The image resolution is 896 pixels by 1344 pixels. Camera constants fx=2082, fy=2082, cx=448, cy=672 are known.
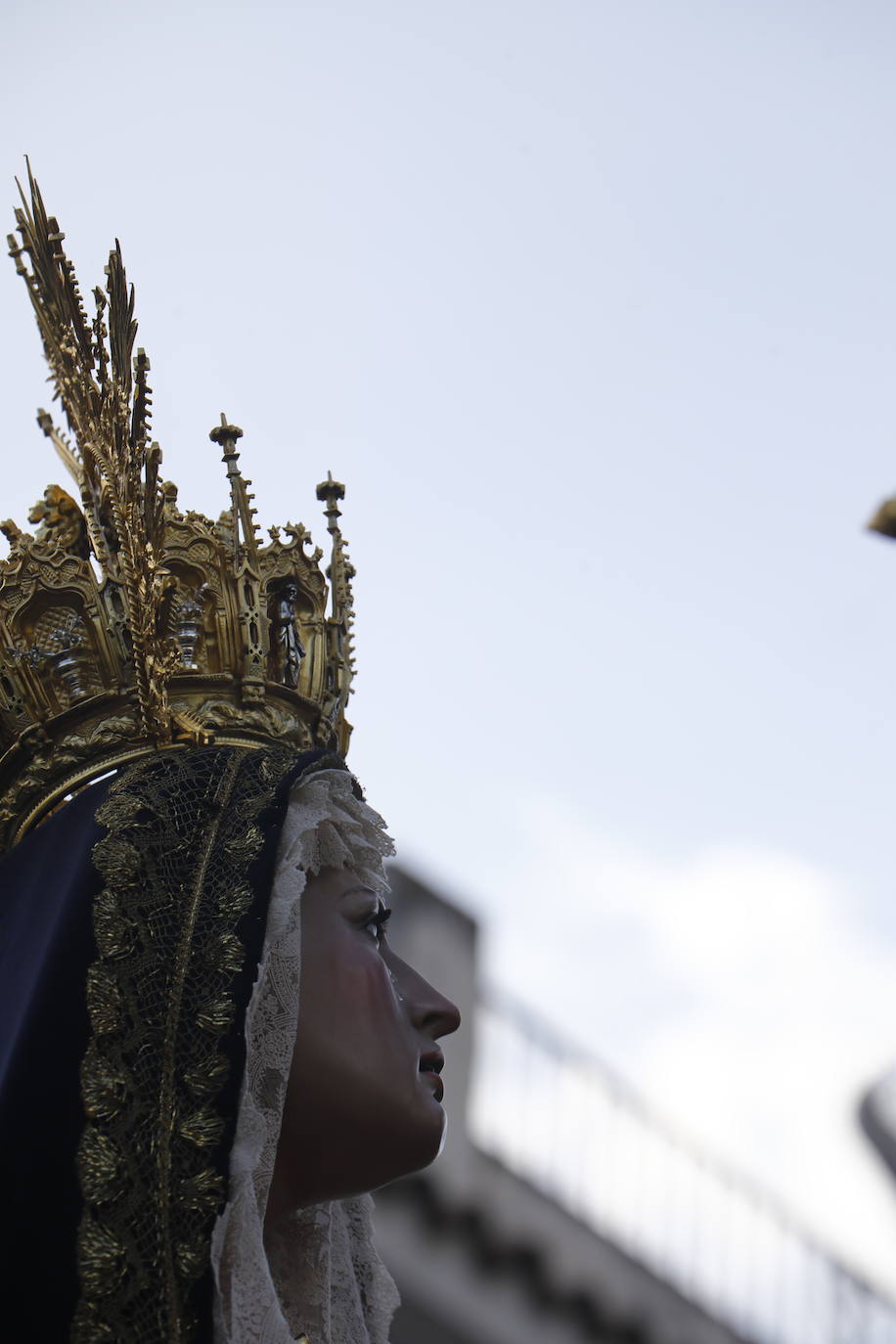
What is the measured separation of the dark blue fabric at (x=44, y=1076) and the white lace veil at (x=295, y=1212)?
22 centimetres

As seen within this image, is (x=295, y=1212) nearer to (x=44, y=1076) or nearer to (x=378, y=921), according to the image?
(x=378, y=921)

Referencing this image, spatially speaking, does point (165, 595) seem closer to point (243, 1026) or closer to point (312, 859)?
point (312, 859)

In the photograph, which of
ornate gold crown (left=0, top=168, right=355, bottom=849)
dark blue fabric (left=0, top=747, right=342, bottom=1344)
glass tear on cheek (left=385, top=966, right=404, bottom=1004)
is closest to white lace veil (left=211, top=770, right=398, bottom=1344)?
dark blue fabric (left=0, top=747, right=342, bottom=1344)

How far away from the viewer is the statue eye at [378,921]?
340 centimetres

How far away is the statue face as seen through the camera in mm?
3121

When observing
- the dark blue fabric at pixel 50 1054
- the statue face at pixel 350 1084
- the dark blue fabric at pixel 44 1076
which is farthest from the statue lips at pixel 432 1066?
the dark blue fabric at pixel 44 1076

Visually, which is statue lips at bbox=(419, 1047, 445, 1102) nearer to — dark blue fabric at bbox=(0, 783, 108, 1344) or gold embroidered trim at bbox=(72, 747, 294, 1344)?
gold embroidered trim at bbox=(72, 747, 294, 1344)

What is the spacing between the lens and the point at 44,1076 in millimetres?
2893

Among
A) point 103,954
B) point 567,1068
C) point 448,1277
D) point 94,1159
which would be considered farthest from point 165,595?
point 567,1068

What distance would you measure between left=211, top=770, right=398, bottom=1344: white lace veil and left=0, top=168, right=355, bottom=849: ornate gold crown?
0.34 m

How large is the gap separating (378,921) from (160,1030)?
1.76 feet

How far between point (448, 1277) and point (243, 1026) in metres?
5.49

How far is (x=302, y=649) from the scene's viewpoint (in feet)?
12.8

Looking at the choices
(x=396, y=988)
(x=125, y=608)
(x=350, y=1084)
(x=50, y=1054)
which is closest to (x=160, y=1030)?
(x=50, y=1054)
